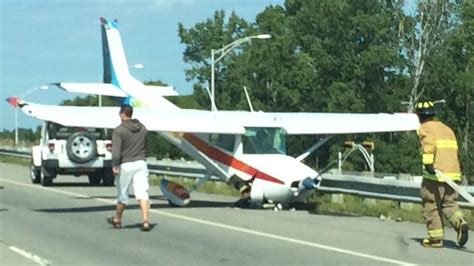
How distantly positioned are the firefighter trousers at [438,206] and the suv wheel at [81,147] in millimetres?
16691

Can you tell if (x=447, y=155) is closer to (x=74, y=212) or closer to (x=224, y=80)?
(x=74, y=212)

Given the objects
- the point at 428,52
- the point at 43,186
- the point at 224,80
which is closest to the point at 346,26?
the point at 428,52

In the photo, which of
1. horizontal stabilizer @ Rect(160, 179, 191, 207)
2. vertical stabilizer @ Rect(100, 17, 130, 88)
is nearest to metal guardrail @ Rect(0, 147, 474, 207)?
horizontal stabilizer @ Rect(160, 179, 191, 207)

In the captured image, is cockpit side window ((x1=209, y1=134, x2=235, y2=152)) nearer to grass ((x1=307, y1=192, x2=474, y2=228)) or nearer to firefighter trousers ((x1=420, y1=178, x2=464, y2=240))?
grass ((x1=307, y1=192, x2=474, y2=228))

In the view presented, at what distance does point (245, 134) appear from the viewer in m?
21.0

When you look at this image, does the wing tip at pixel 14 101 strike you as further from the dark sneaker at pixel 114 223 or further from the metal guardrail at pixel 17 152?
the metal guardrail at pixel 17 152

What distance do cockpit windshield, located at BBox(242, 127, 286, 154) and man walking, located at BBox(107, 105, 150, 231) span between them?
5.07 meters

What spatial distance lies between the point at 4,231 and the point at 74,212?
325 centimetres

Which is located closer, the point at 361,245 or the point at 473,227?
the point at 361,245

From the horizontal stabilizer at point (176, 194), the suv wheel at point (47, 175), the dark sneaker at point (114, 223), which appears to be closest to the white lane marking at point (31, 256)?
the dark sneaker at point (114, 223)

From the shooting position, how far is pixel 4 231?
16.7m

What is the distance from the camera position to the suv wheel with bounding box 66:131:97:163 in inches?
1158

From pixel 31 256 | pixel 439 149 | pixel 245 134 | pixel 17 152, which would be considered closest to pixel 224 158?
pixel 245 134

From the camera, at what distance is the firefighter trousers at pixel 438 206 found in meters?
14.0
